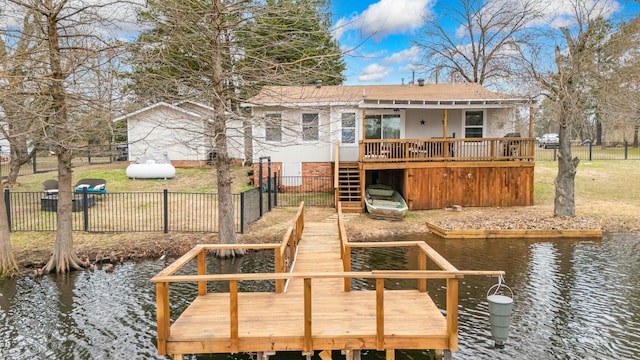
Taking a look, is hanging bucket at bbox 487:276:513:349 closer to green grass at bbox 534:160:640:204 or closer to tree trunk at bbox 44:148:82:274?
tree trunk at bbox 44:148:82:274

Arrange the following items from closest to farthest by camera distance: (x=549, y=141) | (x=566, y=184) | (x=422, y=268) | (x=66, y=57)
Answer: (x=422, y=268) → (x=66, y=57) → (x=566, y=184) → (x=549, y=141)

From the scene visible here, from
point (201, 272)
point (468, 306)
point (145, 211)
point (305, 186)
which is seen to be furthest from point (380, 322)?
point (305, 186)

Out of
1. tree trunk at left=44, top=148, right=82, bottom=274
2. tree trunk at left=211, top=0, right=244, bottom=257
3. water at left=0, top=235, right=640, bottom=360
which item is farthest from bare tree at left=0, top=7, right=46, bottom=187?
tree trunk at left=211, top=0, right=244, bottom=257

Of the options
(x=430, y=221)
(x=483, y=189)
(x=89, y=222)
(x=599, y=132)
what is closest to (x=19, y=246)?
(x=89, y=222)

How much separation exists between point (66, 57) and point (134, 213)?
308 inches

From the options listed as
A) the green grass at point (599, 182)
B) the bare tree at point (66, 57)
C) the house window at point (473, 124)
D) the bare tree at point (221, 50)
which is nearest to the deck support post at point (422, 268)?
the bare tree at point (221, 50)

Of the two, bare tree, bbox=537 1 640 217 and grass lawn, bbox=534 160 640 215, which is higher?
bare tree, bbox=537 1 640 217

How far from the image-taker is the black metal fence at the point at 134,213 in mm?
13523

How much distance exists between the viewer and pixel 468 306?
7.97 metres

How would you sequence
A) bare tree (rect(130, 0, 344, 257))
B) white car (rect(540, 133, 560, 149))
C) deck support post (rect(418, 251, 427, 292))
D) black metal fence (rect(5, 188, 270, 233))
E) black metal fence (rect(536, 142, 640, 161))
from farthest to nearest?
white car (rect(540, 133, 560, 149)) → black metal fence (rect(536, 142, 640, 161)) → black metal fence (rect(5, 188, 270, 233)) → bare tree (rect(130, 0, 344, 257)) → deck support post (rect(418, 251, 427, 292))

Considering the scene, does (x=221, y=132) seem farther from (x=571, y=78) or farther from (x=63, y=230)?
(x=571, y=78)

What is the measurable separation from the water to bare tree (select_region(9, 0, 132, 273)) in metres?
3.29

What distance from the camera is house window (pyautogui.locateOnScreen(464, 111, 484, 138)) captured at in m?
19.9

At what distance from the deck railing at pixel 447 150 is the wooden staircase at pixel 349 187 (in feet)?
3.43
